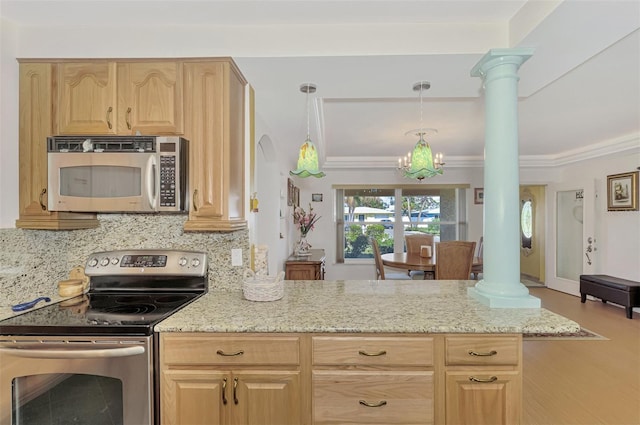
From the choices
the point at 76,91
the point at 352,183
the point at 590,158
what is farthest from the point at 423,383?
the point at 590,158

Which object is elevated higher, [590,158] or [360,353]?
[590,158]

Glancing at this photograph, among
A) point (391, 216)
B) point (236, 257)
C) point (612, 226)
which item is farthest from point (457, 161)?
point (236, 257)

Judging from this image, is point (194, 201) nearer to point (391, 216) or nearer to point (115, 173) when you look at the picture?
point (115, 173)

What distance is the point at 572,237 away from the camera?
18.9 ft

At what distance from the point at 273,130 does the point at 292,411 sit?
264 cm

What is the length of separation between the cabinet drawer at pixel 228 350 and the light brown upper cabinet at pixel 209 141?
628 mm

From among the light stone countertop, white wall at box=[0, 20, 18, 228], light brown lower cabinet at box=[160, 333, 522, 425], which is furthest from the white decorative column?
white wall at box=[0, 20, 18, 228]

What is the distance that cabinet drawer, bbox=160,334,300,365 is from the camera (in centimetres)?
148

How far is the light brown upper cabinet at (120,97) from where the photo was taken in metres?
1.88

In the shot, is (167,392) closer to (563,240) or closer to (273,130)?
(273,130)

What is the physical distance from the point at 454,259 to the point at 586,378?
1.47 m

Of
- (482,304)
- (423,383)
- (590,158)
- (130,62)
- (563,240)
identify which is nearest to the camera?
(423,383)

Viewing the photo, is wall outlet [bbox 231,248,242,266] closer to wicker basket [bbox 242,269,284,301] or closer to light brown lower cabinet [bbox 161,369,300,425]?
wicker basket [bbox 242,269,284,301]

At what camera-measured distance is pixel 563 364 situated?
10.0 feet
